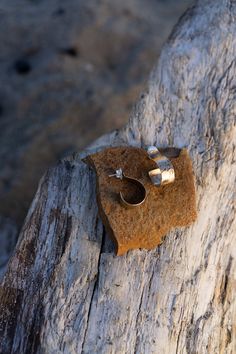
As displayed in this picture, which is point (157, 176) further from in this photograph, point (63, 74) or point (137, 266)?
point (63, 74)

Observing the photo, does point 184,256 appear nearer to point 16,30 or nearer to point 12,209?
point 12,209

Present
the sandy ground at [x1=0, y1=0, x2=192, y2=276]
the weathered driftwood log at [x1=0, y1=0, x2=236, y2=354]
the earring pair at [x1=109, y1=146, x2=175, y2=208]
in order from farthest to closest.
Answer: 1. the sandy ground at [x1=0, y1=0, x2=192, y2=276]
2. the earring pair at [x1=109, y1=146, x2=175, y2=208]
3. the weathered driftwood log at [x1=0, y1=0, x2=236, y2=354]

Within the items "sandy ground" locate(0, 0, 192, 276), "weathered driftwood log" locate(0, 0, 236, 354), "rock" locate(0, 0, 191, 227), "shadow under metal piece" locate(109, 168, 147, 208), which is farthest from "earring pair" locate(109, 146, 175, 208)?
"rock" locate(0, 0, 191, 227)

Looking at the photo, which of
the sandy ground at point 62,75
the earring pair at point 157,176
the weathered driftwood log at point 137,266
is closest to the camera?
the weathered driftwood log at point 137,266

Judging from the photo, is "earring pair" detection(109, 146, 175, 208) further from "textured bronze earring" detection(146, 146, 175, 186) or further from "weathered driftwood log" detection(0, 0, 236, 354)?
"weathered driftwood log" detection(0, 0, 236, 354)

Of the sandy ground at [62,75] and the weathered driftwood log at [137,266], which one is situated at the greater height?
the sandy ground at [62,75]

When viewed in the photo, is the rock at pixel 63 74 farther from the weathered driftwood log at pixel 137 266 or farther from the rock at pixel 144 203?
the rock at pixel 144 203

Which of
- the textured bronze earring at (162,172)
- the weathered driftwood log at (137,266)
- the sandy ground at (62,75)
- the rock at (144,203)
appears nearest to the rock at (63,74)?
the sandy ground at (62,75)
